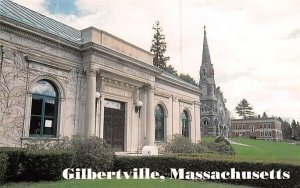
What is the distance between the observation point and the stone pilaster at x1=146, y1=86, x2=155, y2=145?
66.6 ft

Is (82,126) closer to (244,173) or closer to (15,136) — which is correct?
(15,136)

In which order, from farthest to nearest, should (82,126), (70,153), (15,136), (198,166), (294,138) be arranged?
(294,138), (82,126), (15,136), (198,166), (70,153)

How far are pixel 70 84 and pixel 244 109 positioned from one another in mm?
120649

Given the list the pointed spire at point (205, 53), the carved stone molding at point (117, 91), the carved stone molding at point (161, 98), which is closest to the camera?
the carved stone molding at point (117, 91)

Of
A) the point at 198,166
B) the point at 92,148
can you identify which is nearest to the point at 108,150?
the point at 92,148

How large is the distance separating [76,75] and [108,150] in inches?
202

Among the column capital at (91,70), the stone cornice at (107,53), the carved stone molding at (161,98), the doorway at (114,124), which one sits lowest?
the doorway at (114,124)

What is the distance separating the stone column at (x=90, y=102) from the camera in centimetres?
1606

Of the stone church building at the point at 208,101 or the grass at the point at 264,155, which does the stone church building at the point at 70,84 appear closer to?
the grass at the point at 264,155

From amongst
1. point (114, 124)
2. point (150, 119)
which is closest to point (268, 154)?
point (150, 119)

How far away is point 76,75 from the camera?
54.4 feet

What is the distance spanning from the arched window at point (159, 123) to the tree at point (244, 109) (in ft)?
363

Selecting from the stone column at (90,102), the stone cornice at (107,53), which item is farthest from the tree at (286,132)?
the stone column at (90,102)

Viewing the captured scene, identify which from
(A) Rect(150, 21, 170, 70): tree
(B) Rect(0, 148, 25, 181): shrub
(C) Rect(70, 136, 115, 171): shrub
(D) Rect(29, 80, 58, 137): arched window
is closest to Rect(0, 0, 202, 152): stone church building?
(D) Rect(29, 80, 58, 137): arched window
